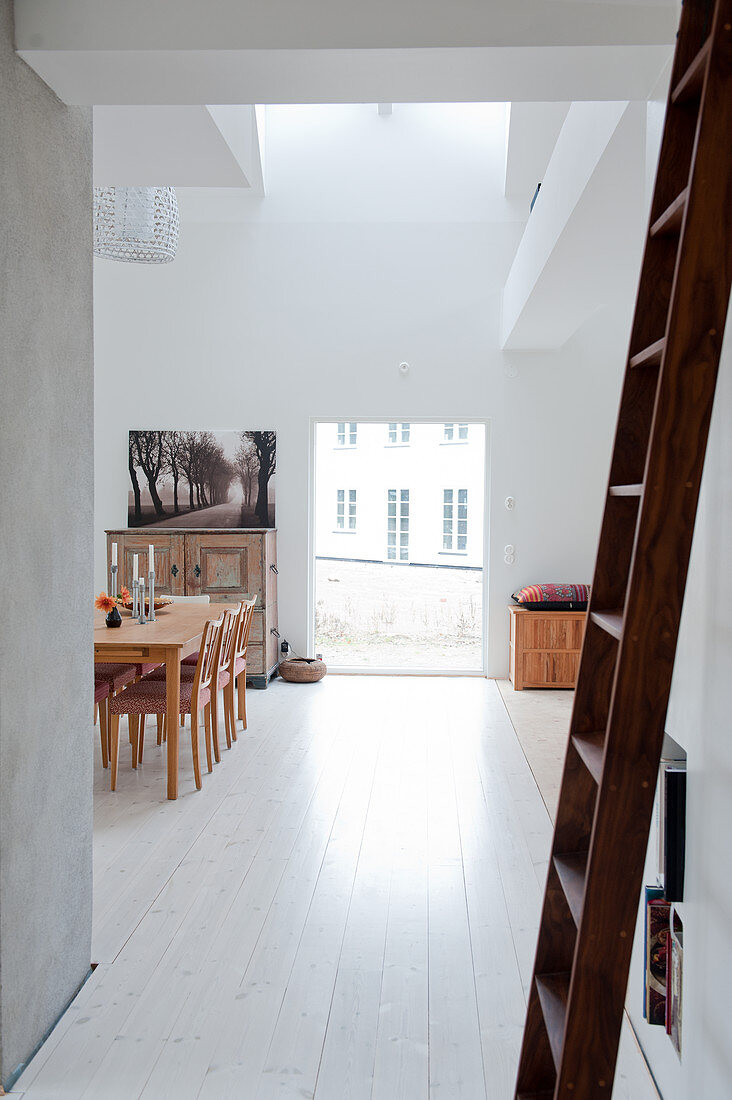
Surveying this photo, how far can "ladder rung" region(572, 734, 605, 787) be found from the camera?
1542 millimetres

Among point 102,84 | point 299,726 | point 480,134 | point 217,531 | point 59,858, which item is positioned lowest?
point 299,726

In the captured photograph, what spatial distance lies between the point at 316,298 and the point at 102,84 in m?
5.23

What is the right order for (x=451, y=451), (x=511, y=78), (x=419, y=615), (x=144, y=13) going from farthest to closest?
(x=419, y=615)
(x=451, y=451)
(x=511, y=78)
(x=144, y=13)

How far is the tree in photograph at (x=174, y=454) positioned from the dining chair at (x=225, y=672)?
222 cm

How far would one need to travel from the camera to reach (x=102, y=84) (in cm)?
232

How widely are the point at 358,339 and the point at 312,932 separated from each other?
17.8 ft

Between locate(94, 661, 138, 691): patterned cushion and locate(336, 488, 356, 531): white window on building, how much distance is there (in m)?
3.17

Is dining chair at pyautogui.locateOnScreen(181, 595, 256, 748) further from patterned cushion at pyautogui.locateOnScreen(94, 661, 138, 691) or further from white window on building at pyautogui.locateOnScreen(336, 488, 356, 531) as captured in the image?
white window on building at pyautogui.locateOnScreen(336, 488, 356, 531)

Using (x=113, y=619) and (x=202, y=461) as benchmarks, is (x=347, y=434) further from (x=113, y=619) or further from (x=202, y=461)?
(x=113, y=619)

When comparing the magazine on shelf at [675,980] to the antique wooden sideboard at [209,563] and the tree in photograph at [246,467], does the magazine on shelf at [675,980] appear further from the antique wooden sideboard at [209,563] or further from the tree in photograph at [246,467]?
the tree in photograph at [246,467]

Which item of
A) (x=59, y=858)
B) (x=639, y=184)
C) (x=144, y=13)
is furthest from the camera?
(x=639, y=184)

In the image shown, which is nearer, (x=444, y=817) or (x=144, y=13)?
(x=144, y=13)

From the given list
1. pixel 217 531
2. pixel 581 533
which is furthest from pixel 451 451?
pixel 217 531

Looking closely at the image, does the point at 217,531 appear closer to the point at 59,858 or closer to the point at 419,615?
the point at 419,615
